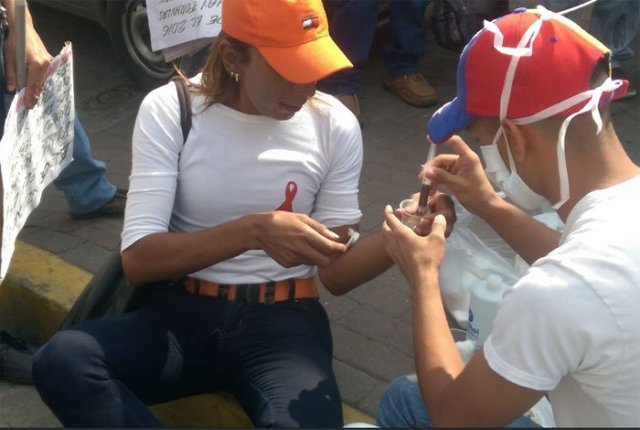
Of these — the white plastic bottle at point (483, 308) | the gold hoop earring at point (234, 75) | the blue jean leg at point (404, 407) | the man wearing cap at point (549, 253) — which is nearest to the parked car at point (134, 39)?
the gold hoop earring at point (234, 75)

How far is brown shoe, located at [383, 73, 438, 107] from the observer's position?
5.27 metres

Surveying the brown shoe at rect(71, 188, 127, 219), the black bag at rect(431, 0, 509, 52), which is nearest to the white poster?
the brown shoe at rect(71, 188, 127, 219)

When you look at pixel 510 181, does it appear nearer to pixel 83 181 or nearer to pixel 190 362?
pixel 190 362

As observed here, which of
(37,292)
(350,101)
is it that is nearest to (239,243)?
(37,292)

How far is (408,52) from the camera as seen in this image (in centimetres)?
529

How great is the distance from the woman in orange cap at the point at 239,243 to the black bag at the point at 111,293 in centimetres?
3

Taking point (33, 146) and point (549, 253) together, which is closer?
point (549, 253)

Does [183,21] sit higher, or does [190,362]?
[183,21]

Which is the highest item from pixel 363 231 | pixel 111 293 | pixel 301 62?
pixel 301 62

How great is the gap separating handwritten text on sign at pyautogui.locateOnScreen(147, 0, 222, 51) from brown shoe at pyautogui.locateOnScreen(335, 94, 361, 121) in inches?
59.3

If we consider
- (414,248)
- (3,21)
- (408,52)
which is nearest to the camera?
(414,248)

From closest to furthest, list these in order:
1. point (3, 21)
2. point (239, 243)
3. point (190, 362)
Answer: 1. point (239, 243)
2. point (190, 362)
3. point (3, 21)

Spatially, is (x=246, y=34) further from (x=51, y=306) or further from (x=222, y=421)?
(x=51, y=306)

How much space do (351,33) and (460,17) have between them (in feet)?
1.96
